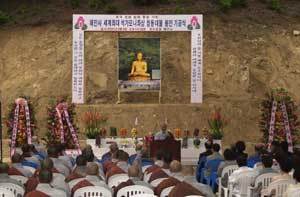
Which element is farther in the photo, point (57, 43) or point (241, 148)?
point (57, 43)

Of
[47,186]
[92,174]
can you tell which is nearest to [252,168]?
[92,174]

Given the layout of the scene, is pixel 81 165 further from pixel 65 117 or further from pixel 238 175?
pixel 65 117

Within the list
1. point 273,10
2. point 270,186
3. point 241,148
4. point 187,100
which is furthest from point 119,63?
point 270,186

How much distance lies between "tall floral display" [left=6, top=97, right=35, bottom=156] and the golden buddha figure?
6003 mm

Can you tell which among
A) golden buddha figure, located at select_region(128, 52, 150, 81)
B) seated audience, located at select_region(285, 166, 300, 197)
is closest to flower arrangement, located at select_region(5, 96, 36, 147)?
golden buddha figure, located at select_region(128, 52, 150, 81)

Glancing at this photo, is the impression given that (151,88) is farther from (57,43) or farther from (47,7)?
(47,7)

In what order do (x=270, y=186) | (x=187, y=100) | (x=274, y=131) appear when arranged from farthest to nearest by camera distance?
(x=187, y=100) < (x=274, y=131) < (x=270, y=186)

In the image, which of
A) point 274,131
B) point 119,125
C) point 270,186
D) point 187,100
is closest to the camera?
point 270,186

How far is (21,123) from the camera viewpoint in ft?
72.5

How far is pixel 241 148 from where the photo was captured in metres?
14.1

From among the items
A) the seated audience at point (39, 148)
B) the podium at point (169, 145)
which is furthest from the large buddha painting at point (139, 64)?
the seated audience at point (39, 148)

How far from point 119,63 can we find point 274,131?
7.54 metres

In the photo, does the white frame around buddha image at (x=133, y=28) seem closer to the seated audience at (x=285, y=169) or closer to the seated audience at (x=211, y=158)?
the seated audience at (x=211, y=158)

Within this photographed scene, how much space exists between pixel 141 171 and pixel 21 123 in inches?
404
